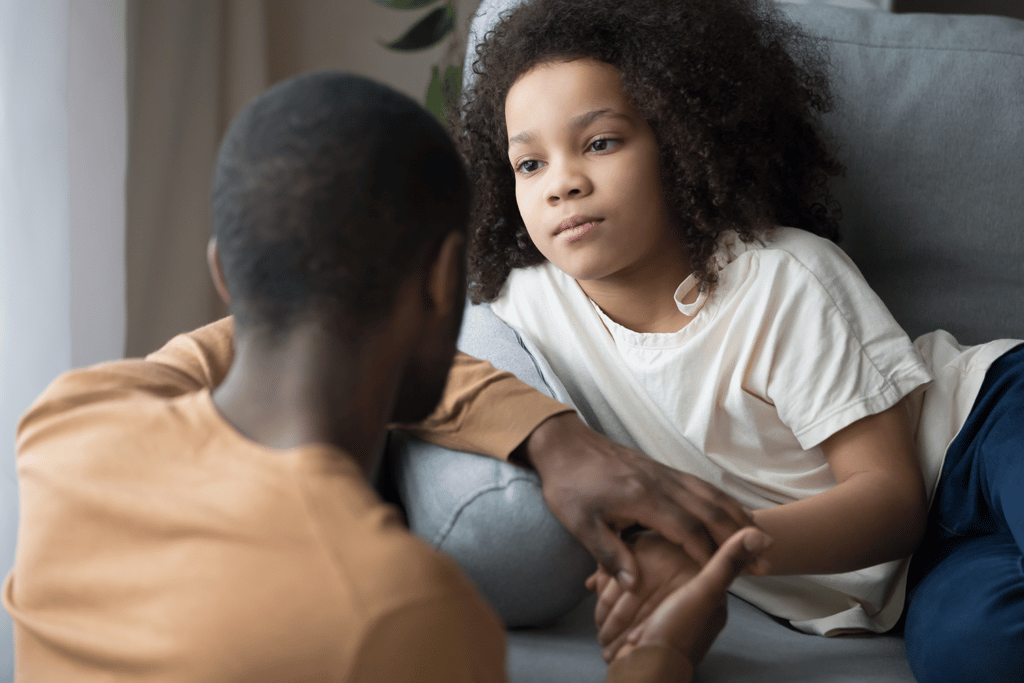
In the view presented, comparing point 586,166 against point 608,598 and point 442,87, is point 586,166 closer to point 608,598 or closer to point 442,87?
point 608,598

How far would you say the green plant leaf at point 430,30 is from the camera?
1.69 m

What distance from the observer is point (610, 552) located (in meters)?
0.70

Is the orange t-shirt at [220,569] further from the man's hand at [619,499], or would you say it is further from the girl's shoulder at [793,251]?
the girl's shoulder at [793,251]

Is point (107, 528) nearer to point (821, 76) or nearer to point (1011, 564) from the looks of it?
point (1011, 564)

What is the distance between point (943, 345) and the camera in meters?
1.07

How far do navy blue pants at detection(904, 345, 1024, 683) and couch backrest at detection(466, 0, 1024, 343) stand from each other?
18 centimetres

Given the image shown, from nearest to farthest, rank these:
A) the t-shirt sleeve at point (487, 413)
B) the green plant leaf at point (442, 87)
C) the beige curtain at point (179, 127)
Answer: the t-shirt sleeve at point (487, 413) → the beige curtain at point (179, 127) → the green plant leaf at point (442, 87)

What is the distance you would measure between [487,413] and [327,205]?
365mm

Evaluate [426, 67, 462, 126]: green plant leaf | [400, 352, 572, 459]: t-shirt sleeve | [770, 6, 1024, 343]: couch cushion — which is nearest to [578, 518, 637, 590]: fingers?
[400, 352, 572, 459]: t-shirt sleeve

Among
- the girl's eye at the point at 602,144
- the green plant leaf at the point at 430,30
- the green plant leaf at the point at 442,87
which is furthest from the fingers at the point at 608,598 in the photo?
the green plant leaf at the point at 430,30

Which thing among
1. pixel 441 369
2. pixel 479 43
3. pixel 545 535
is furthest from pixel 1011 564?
pixel 479 43

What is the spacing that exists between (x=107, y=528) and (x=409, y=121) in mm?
279

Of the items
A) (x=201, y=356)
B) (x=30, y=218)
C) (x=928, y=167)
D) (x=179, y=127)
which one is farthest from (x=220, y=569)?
(x=179, y=127)

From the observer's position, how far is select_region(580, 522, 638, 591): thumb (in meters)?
0.68
